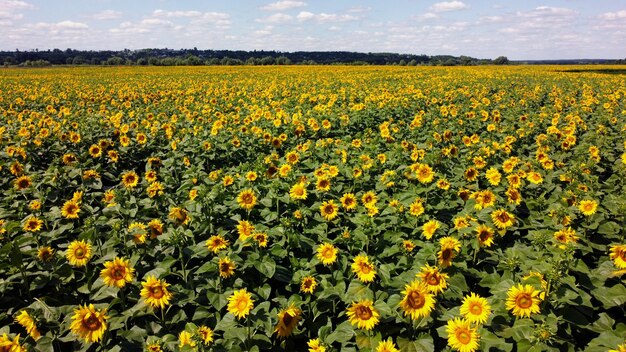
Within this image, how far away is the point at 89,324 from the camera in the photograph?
304cm

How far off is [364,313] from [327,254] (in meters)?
1.04

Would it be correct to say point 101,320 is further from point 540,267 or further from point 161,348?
point 540,267

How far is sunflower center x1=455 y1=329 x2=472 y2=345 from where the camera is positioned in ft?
9.55

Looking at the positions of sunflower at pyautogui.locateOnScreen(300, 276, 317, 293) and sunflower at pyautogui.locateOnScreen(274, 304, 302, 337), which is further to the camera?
sunflower at pyautogui.locateOnScreen(300, 276, 317, 293)

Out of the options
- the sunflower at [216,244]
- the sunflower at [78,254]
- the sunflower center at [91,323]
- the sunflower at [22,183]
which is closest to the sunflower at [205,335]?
the sunflower center at [91,323]

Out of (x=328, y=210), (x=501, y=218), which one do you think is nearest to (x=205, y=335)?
(x=328, y=210)

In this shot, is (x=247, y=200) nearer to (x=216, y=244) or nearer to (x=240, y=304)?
(x=216, y=244)

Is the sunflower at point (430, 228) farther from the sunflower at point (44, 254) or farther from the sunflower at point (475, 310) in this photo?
the sunflower at point (44, 254)

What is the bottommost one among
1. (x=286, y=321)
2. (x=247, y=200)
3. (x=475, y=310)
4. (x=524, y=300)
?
(x=286, y=321)

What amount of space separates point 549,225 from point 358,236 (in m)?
2.43

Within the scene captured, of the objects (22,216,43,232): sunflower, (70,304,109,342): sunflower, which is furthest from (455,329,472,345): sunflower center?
(22,216,43,232): sunflower

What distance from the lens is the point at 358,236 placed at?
441cm

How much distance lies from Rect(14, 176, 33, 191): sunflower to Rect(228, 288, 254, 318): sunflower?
4491mm

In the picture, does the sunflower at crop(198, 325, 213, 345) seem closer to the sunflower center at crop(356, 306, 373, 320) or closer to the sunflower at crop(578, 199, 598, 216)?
the sunflower center at crop(356, 306, 373, 320)
